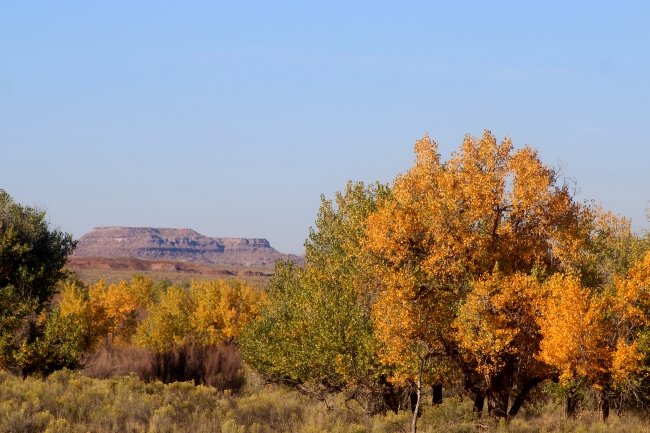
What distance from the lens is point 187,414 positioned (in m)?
23.7

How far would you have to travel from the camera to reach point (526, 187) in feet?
77.5

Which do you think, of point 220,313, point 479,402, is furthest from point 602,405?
point 220,313

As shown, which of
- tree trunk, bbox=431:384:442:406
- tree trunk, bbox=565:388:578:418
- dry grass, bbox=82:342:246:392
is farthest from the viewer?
dry grass, bbox=82:342:246:392

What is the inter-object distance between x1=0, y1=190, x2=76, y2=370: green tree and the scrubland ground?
6.34ft

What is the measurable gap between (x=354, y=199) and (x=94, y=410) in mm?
14942

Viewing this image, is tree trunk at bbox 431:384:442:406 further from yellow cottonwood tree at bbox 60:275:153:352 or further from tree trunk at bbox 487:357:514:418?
yellow cottonwood tree at bbox 60:275:153:352

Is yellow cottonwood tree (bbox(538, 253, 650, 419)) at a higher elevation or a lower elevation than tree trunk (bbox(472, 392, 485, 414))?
higher

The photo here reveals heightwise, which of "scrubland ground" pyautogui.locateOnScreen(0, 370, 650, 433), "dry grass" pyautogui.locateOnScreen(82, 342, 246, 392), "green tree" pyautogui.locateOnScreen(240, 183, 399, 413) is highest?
"green tree" pyautogui.locateOnScreen(240, 183, 399, 413)

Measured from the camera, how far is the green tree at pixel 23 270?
29953 millimetres

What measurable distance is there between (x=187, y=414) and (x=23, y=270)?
11642mm

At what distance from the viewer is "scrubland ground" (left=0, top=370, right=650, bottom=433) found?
21.7 m

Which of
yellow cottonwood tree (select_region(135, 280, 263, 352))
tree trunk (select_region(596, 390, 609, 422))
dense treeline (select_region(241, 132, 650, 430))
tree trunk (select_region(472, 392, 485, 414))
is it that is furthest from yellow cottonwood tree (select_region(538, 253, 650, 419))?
yellow cottonwood tree (select_region(135, 280, 263, 352))

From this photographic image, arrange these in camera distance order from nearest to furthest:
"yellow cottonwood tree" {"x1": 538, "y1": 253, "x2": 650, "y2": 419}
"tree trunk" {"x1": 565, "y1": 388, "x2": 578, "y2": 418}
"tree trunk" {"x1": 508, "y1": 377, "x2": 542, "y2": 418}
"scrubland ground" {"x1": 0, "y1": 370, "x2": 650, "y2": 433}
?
"scrubland ground" {"x1": 0, "y1": 370, "x2": 650, "y2": 433} < "yellow cottonwood tree" {"x1": 538, "y1": 253, "x2": 650, "y2": 419} < "tree trunk" {"x1": 508, "y1": 377, "x2": 542, "y2": 418} < "tree trunk" {"x1": 565, "y1": 388, "x2": 578, "y2": 418}

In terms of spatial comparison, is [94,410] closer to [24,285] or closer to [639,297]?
[24,285]
